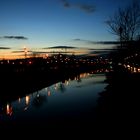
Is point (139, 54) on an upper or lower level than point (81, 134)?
upper

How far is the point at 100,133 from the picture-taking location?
598 inches

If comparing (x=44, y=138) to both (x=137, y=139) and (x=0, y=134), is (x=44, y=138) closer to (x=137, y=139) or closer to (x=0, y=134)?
(x=0, y=134)

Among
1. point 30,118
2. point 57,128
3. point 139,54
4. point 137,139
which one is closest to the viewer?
point 137,139

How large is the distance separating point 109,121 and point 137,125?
296 centimetres

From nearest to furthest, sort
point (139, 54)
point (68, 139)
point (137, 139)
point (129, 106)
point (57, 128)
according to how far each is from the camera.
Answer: point (137, 139)
point (68, 139)
point (57, 128)
point (129, 106)
point (139, 54)

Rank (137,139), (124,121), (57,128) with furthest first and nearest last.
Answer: (57,128), (124,121), (137,139)

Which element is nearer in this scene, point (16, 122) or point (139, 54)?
point (16, 122)

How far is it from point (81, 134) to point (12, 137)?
13.6ft

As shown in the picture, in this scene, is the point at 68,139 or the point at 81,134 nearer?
the point at 68,139

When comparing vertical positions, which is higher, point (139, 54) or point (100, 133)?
point (139, 54)

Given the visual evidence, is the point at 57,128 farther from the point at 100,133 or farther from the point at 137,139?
the point at 137,139

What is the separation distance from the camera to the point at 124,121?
55.8 ft

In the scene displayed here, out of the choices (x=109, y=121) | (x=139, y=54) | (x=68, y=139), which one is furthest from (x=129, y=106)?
(x=139, y=54)

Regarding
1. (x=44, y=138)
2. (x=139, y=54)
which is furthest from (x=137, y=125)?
(x=139, y=54)
